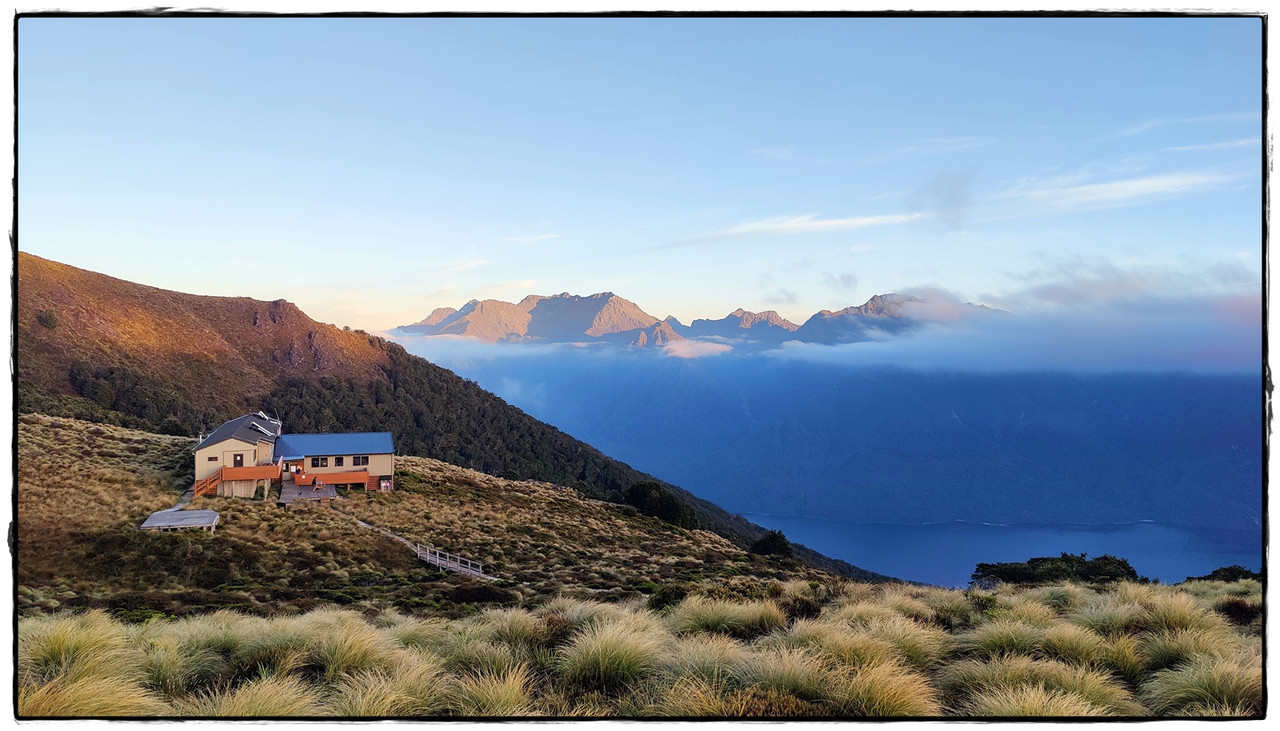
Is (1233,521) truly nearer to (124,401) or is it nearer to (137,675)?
(137,675)

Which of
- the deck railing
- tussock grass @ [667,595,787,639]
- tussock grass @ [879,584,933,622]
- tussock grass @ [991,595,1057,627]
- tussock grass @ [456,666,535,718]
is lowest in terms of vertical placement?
the deck railing

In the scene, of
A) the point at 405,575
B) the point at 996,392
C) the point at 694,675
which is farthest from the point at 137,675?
the point at 996,392

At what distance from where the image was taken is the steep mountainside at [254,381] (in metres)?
40.4

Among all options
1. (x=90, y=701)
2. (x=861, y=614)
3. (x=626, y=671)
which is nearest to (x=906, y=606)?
(x=861, y=614)

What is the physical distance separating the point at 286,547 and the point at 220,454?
272 inches

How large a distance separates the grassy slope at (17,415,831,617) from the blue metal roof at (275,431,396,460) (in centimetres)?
187

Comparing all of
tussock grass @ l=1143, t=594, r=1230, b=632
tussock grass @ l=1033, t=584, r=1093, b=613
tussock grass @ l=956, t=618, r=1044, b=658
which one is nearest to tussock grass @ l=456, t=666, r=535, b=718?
tussock grass @ l=956, t=618, r=1044, b=658

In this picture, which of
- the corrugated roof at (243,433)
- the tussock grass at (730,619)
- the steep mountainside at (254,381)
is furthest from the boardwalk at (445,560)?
the steep mountainside at (254,381)

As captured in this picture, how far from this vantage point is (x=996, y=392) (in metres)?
196

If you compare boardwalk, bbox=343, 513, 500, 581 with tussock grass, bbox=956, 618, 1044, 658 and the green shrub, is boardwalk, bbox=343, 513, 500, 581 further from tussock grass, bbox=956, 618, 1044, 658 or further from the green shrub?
the green shrub

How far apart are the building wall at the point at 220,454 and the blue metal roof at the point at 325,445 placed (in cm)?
139

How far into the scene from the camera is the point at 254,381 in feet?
182

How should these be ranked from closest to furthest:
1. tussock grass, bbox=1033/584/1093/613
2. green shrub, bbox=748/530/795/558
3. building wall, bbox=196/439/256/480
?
tussock grass, bbox=1033/584/1093/613 → building wall, bbox=196/439/256/480 → green shrub, bbox=748/530/795/558

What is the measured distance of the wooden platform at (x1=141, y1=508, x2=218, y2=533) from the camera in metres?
16.4
